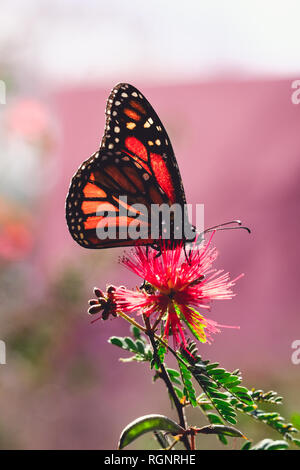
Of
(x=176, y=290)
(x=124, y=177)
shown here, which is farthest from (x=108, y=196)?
(x=176, y=290)

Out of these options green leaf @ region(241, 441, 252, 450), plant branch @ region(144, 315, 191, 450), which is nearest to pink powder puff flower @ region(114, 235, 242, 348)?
plant branch @ region(144, 315, 191, 450)

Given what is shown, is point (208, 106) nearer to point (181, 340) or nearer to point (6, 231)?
point (6, 231)

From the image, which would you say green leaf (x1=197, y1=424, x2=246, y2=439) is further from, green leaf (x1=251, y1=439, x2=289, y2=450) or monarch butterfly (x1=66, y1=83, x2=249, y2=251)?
monarch butterfly (x1=66, y1=83, x2=249, y2=251)

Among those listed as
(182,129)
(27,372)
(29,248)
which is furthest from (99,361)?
(182,129)

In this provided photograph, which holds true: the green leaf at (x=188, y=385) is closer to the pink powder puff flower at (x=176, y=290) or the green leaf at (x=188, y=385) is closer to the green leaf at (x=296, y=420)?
the pink powder puff flower at (x=176, y=290)

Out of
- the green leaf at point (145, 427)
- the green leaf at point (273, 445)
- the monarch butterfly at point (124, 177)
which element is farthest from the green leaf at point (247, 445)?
the monarch butterfly at point (124, 177)

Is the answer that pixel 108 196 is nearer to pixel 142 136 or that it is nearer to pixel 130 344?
pixel 142 136

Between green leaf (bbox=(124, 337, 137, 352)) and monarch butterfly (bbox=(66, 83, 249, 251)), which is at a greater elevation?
monarch butterfly (bbox=(66, 83, 249, 251))
